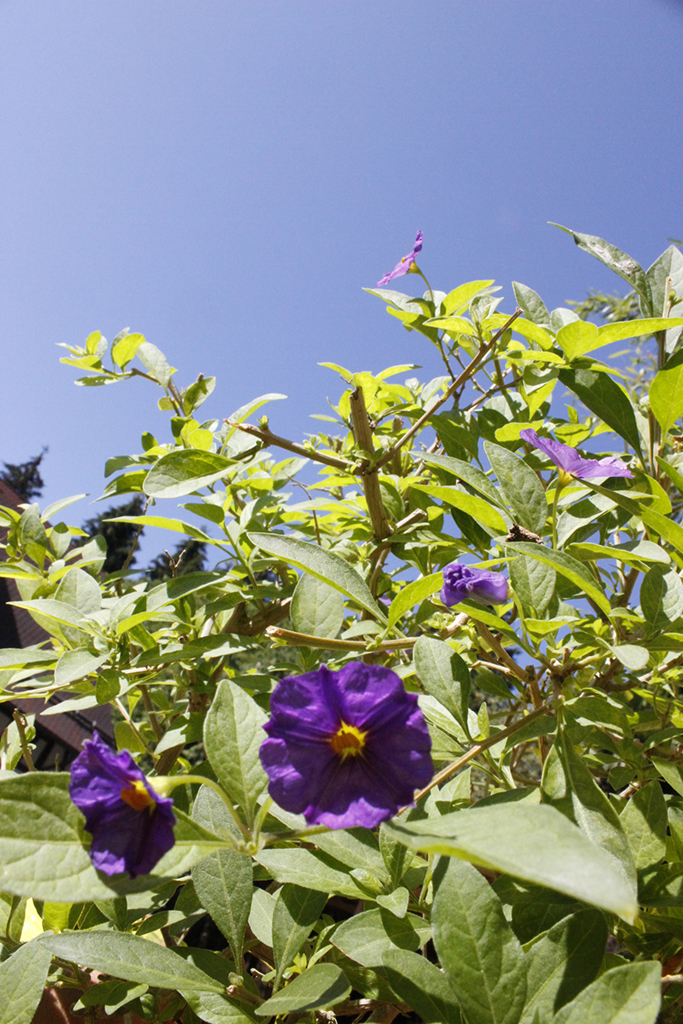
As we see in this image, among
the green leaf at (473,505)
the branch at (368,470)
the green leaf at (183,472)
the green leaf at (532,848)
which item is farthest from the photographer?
the branch at (368,470)

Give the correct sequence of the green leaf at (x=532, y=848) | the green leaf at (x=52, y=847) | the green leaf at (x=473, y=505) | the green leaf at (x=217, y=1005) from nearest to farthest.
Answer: the green leaf at (x=532, y=848)
the green leaf at (x=52, y=847)
the green leaf at (x=217, y=1005)
the green leaf at (x=473, y=505)

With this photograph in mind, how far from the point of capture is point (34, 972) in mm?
726

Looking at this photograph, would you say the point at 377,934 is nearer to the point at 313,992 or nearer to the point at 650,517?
the point at 313,992

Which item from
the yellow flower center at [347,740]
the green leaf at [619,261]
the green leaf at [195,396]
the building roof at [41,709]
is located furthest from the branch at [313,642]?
the building roof at [41,709]

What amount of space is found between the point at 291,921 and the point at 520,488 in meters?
0.61

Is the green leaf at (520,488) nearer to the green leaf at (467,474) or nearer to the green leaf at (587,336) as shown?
the green leaf at (467,474)

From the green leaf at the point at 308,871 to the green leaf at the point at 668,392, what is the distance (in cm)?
75

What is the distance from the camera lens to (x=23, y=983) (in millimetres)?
724

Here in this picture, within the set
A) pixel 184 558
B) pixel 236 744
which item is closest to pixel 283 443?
pixel 236 744

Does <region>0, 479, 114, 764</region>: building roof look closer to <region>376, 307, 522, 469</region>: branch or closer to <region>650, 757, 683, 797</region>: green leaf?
<region>376, 307, 522, 469</region>: branch

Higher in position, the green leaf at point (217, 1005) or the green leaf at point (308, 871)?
the green leaf at point (308, 871)

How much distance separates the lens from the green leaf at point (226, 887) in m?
0.73

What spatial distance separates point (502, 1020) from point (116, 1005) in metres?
0.53

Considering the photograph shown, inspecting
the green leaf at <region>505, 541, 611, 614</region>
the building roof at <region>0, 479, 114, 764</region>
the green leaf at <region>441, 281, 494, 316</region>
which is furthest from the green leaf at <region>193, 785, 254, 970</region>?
the building roof at <region>0, 479, 114, 764</region>
